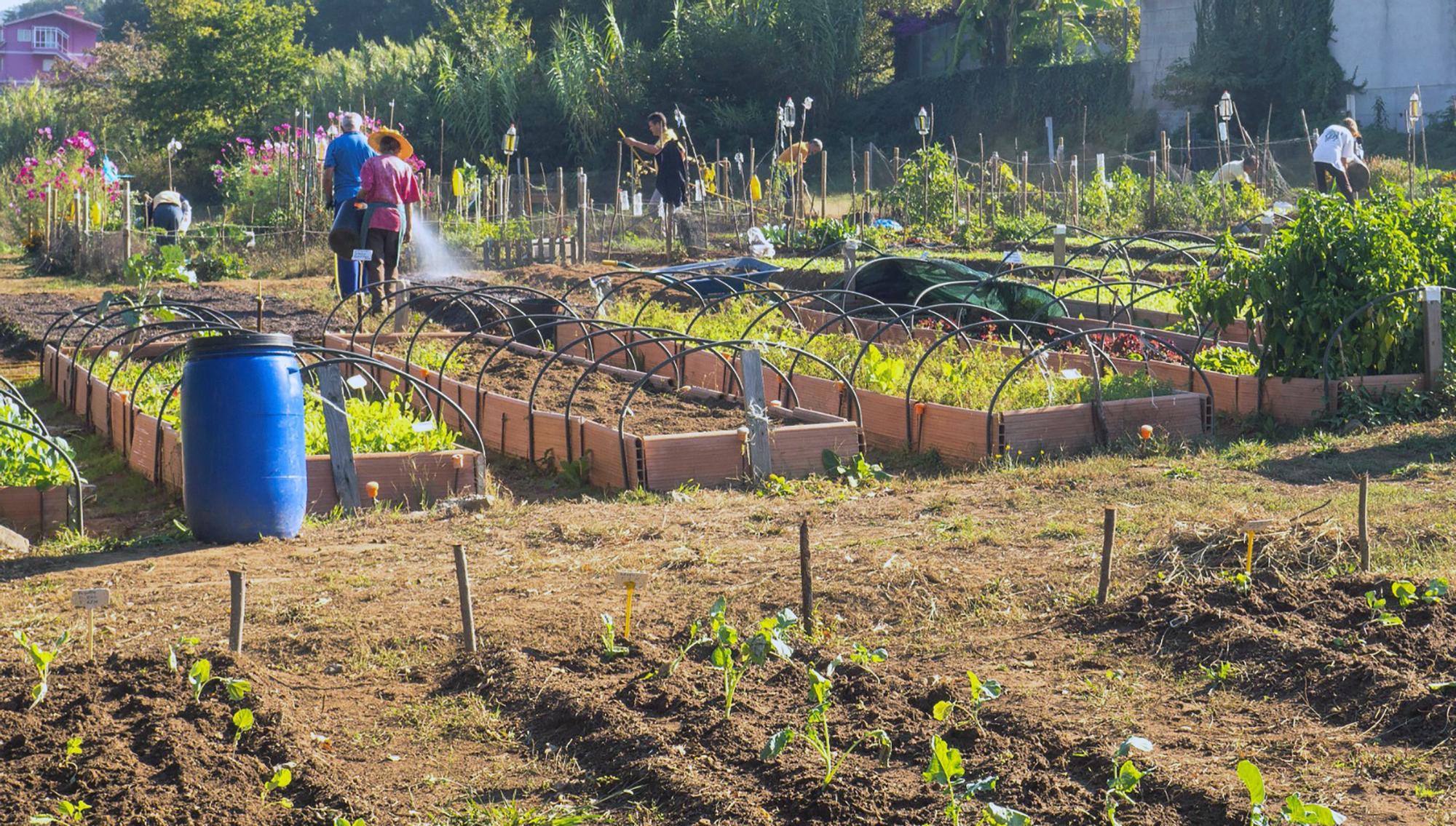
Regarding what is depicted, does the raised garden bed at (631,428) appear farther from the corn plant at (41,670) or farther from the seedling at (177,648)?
the corn plant at (41,670)

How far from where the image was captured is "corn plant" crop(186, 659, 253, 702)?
Result: 12.1 feet

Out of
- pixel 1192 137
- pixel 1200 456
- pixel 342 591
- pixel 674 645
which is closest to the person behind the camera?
pixel 674 645

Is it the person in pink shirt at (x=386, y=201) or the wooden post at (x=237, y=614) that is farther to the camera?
the person in pink shirt at (x=386, y=201)

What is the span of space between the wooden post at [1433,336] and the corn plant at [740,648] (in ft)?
17.6

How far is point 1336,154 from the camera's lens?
54.1 feet

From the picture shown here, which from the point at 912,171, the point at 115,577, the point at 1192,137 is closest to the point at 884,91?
the point at 1192,137

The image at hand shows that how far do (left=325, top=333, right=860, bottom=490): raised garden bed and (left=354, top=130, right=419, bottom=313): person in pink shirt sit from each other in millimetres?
1862

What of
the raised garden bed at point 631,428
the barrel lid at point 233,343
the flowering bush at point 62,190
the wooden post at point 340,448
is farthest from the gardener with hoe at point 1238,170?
the barrel lid at point 233,343

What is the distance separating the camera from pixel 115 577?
208 inches

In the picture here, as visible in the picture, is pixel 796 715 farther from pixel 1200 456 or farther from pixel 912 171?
pixel 912 171

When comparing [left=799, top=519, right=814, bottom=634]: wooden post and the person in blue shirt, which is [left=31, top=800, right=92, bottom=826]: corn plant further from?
the person in blue shirt

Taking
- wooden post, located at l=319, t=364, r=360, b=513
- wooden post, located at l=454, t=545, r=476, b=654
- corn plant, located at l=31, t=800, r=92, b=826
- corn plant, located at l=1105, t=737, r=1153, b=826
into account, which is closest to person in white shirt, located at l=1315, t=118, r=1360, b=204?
wooden post, located at l=319, t=364, r=360, b=513

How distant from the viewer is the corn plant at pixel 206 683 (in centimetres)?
370

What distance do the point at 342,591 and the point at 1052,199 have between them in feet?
55.5
